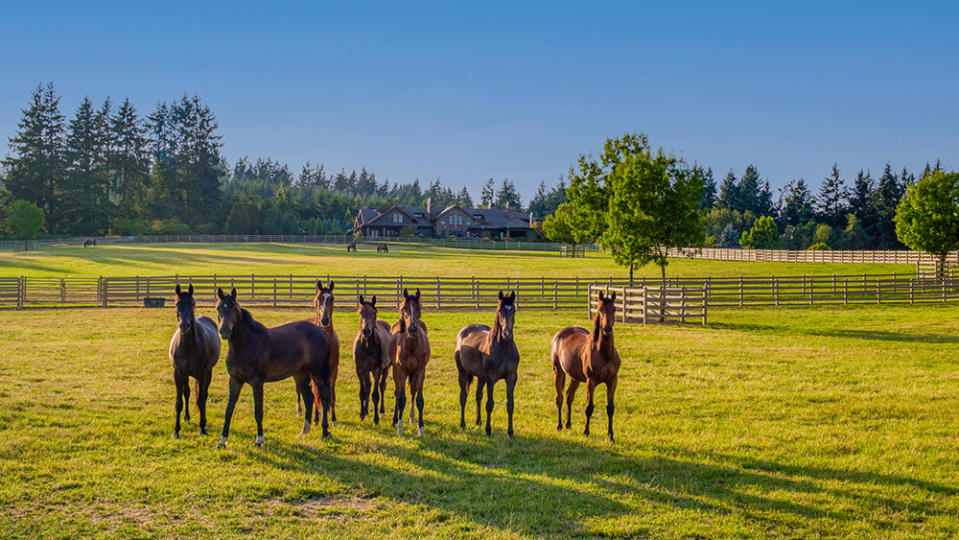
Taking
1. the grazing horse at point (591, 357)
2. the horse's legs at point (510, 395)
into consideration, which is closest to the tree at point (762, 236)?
the grazing horse at point (591, 357)

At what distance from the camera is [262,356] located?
28.4 ft

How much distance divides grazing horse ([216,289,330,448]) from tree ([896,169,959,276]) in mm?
42356

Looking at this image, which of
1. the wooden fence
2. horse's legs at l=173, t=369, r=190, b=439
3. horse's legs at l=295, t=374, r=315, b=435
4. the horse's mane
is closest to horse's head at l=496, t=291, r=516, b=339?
horse's legs at l=295, t=374, r=315, b=435

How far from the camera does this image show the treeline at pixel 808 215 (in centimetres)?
9417

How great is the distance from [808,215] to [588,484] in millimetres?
113521

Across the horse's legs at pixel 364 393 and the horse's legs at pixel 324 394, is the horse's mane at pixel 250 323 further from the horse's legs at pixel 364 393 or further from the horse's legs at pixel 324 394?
the horse's legs at pixel 364 393

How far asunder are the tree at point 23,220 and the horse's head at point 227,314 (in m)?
83.5

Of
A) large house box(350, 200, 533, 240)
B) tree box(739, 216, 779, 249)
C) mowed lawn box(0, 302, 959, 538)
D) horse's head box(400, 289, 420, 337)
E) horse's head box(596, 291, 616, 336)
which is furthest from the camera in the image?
large house box(350, 200, 533, 240)

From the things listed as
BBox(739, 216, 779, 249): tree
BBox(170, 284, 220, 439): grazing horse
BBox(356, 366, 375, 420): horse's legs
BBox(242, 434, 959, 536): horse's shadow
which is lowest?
BBox(242, 434, 959, 536): horse's shadow

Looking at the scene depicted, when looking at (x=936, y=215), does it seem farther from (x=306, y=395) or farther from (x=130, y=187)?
(x=130, y=187)

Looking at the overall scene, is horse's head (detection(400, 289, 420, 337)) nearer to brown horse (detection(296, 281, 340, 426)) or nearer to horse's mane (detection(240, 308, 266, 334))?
brown horse (detection(296, 281, 340, 426))

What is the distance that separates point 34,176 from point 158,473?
316 ft

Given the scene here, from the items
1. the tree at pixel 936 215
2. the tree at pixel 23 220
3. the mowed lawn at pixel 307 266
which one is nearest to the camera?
the tree at pixel 936 215

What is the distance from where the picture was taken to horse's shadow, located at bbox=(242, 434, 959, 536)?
663 centimetres
